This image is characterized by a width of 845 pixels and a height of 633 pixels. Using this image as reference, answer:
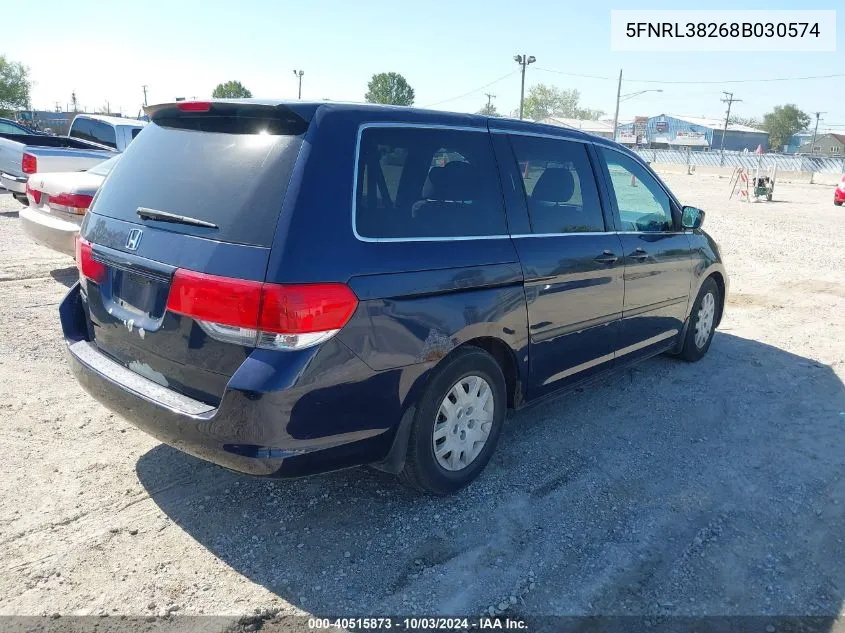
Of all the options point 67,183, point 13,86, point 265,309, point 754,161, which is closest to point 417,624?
point 265,309

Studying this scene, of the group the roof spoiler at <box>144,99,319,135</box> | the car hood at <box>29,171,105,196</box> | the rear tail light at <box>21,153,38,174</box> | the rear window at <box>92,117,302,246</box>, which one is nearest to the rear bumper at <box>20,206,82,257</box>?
the car hood at <box>29,171,105,196</box>

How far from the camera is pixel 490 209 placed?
347 centimetres

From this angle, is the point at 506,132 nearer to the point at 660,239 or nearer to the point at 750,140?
the point at 660,239

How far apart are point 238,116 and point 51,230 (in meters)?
4.90

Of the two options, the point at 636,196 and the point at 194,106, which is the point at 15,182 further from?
the point at 636,196

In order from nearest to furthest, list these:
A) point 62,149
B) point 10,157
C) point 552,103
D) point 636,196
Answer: point 636,196
point 62,149
point 10,157
point 552,103

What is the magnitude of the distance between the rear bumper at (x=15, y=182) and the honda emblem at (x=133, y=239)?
33.7 feet

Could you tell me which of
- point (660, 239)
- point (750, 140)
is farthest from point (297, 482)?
point (750, 140)

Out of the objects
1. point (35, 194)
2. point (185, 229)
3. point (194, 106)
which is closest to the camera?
point (185, 229)

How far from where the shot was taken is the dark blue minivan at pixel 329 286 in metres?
2.58

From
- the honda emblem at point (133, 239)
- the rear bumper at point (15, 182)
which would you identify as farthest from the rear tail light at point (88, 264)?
the rear bumper at point (15, 182)

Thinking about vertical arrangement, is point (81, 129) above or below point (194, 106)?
above

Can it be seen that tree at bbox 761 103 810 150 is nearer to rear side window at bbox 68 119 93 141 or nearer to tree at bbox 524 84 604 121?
tree at bbox 524 84 604 121

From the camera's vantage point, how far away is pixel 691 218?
17.0 feet
